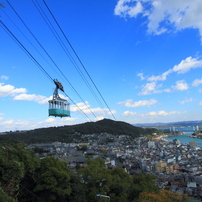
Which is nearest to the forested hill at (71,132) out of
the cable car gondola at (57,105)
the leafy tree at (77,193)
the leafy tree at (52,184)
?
the leafy tree at (77,193)

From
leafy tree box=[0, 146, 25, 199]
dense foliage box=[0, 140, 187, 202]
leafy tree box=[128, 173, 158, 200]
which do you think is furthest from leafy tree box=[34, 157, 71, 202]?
leafy tree box=[128, 173, 158, 200]

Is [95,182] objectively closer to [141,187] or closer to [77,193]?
[77,193]

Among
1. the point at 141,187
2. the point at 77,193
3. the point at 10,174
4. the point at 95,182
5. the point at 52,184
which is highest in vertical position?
the point at 10,174

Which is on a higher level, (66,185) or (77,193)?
(66,185)

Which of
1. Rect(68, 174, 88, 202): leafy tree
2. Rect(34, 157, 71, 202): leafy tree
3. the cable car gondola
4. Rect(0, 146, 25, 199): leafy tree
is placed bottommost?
Rect(68, 174, 88, 202): leafy tree

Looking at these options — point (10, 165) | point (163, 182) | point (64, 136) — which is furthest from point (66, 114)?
point (64, 136)

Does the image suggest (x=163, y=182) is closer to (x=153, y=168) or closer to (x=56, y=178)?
(x=153, y=168)

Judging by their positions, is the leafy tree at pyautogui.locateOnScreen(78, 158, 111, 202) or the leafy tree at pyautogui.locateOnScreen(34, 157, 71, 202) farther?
the leafy tree at pyautogui.locateOnScreen(78, 158, 111, 202)

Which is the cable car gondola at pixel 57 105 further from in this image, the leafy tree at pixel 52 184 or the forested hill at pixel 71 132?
the forested hill at pixel 71 132

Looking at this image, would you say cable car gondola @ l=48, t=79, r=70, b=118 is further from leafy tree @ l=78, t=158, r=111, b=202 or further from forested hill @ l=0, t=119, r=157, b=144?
forested hill @ l=0, t=119, r=157, b=144

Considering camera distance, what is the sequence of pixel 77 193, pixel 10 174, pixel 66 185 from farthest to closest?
pixel 77 193
pixel 66 185
pixel 10 174

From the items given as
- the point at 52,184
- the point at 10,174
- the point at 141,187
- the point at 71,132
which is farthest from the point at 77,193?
the point at 71,132
